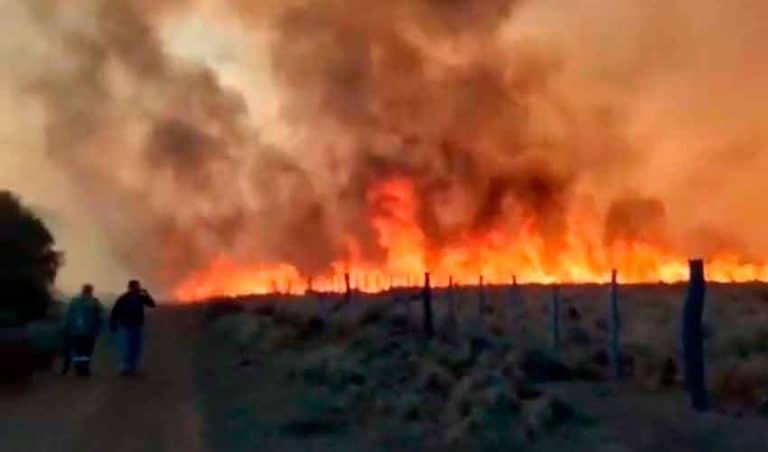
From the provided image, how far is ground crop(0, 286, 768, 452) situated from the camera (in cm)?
1966

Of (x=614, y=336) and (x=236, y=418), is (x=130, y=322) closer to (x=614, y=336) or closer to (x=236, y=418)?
(x=236, y=418)

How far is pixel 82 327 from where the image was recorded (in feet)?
106

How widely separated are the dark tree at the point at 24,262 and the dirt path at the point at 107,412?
51.5 ft

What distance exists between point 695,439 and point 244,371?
1585 centimetres

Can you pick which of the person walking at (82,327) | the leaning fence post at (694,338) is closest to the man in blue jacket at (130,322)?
the person walking at (82,327)

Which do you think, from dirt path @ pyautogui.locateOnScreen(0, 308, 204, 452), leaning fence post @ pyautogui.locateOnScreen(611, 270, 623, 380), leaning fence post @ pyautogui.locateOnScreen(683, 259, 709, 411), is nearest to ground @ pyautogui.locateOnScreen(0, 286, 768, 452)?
dirt path @ pyautogui.locateOnScreen(0, 308, 204, 452)

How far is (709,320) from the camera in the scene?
4172 centimetres

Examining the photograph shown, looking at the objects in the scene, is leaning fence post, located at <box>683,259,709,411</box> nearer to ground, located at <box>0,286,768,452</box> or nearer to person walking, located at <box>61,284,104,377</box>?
ground, located at <box>0,286,768,452</box>

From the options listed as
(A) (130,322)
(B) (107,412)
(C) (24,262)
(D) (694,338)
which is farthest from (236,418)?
(C) (24,262)

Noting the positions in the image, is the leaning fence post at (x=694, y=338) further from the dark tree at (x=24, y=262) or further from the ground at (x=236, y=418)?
the dark tree at (x=24, y=262)

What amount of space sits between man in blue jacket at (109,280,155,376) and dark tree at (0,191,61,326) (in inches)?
637

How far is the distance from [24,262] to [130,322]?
81.4 ft

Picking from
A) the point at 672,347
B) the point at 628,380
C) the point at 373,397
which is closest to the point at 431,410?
the point at 373,397

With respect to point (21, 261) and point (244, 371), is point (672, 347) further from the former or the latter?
point (21, 261)
